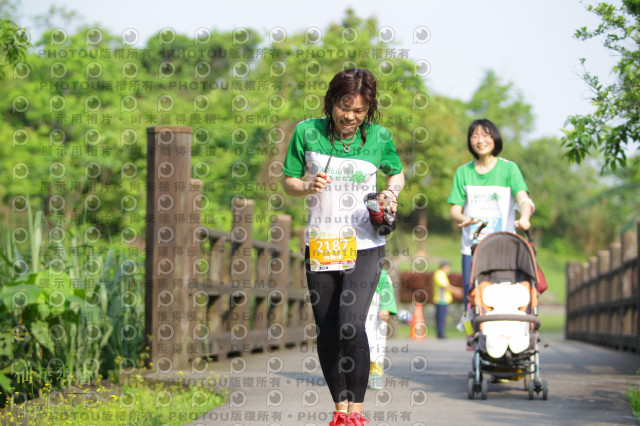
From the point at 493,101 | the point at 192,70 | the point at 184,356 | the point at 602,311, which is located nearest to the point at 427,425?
the point at 184,356

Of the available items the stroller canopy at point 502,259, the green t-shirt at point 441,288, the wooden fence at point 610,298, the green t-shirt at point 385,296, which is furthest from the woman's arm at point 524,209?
the green t-shirt at point 441,288

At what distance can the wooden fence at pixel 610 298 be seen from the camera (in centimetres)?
1216

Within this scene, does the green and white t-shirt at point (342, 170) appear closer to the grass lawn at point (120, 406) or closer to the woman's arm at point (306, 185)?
the woman's arm at point (306, 185)

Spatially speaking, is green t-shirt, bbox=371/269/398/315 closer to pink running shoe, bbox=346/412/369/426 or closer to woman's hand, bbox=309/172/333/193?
pink running shoe, bbox=346/412/369/426

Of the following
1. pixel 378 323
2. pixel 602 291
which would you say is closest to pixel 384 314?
pixel 378 323

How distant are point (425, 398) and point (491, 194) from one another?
175 cm

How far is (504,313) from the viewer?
6.41 meters

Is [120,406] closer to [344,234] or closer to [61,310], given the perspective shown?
[61,310]

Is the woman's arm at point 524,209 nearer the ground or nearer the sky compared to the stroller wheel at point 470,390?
nearer the sky

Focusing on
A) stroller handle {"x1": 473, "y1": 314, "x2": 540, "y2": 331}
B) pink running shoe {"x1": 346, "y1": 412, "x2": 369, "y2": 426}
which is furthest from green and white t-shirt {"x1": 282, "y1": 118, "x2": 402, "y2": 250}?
stroller handle {"x1": 473, "y1": 314, "x2": 540, "y2": 331}

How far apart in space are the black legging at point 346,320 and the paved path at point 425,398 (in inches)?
28.5

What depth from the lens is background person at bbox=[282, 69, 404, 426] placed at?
14.6ft

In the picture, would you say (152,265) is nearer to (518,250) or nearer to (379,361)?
(379,361)

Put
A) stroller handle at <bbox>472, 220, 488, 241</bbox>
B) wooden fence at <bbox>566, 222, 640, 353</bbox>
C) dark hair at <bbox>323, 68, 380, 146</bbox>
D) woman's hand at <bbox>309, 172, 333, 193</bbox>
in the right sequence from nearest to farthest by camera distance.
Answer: woman's hand at <bbox>309, 172, 333, 193</bbox> < dark hair at <bbox>323, 68, 380, 146</bbox> < stroller handle at <bbox>472, 220, 488, 241</bbox> < wooden fence at <bbox>566, 222, 640, 353</bbox>
